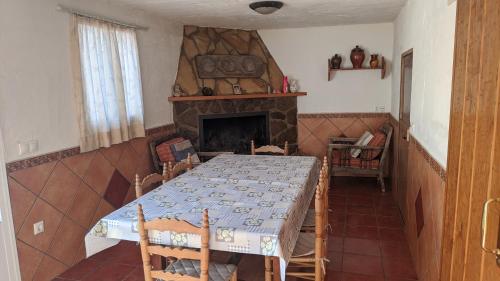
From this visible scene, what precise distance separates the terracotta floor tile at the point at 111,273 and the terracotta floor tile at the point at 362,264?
5.42 ft

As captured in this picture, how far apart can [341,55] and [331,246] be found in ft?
10.0

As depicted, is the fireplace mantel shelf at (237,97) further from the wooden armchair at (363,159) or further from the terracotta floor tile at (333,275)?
the terracotta floor tile at (333,275)

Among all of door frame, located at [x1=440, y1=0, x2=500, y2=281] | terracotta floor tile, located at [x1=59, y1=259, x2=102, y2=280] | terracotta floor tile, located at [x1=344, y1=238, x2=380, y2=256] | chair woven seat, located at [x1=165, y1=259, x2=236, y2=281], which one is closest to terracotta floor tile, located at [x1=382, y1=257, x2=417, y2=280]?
terracotta floor tile, located at [x1=344, y1=238, x2=380, y2=256]

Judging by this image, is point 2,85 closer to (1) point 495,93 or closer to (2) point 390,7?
(1) point 495,93

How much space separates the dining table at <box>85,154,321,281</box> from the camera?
5.52 feet

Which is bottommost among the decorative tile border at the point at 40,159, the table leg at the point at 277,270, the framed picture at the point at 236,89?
the table leg at the point at 277,270

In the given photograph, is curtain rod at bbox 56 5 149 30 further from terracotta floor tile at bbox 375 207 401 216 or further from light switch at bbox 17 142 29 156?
terracotta floor tile at bbox 375 207 401 216

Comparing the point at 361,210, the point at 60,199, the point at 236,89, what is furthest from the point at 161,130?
the point at 361,210

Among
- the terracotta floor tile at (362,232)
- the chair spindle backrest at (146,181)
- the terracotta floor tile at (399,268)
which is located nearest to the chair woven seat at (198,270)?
the chair spindle backrest at (146,181)

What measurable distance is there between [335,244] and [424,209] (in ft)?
3.06

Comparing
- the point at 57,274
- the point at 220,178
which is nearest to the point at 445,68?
the point at 220,178

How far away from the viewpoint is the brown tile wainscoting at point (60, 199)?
96.6 inches

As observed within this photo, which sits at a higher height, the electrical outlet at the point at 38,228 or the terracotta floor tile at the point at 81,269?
the electrical outlet at the point at 38,228

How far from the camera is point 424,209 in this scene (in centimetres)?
237
